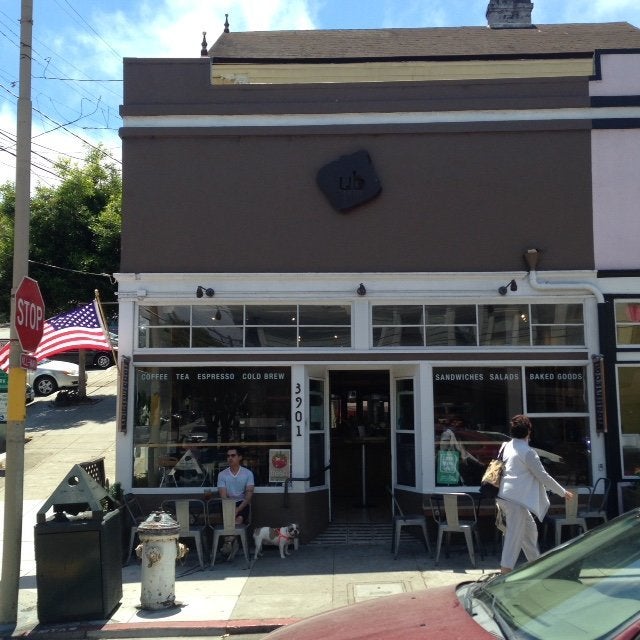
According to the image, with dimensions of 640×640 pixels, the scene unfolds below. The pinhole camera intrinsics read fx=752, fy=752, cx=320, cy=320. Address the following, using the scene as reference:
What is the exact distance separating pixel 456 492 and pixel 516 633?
23.9ft

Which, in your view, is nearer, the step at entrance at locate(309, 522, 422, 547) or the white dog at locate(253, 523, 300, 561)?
the white dog at locate(253, 523, 300, 561)

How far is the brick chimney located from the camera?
1686 cm

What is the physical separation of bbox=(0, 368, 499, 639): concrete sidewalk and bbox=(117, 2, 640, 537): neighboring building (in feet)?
3.36

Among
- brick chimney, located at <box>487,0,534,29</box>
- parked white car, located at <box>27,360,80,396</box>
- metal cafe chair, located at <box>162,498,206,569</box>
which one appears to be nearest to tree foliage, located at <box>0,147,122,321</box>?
parked white car, located at <box>27,360,80,396</box>

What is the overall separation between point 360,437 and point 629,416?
13.6 ft

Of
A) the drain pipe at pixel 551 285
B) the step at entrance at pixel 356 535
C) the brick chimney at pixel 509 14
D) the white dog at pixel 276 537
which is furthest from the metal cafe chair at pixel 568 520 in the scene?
the brick chimney at pixel 509 14

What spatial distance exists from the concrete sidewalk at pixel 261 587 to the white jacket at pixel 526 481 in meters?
1.26

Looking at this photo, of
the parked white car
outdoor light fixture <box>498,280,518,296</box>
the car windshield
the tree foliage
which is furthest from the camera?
the parked white car

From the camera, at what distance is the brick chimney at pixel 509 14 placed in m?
16.9

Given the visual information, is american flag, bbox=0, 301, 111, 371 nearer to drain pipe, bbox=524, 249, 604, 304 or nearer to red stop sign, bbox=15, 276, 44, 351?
red stop sign, bbox=15, 276, 44, 351

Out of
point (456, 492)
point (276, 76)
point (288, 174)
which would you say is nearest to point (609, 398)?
point (456, 492)

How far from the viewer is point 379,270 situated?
10.7m

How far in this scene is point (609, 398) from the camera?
10.4 m

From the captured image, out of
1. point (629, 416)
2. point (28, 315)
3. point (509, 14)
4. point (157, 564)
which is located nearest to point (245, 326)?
point (28, 315)
